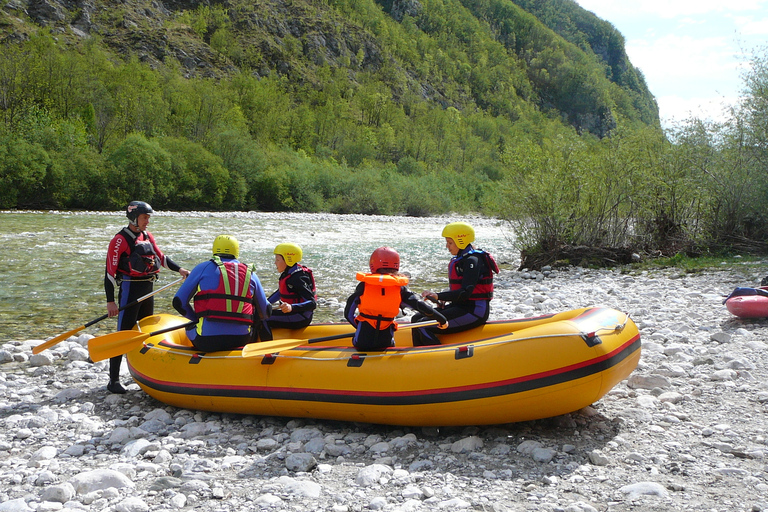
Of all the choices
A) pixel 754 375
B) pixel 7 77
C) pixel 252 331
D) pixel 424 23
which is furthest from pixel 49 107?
pixel 424 23

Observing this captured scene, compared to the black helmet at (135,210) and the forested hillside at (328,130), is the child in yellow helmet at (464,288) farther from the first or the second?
the forested hillside at (328,130)

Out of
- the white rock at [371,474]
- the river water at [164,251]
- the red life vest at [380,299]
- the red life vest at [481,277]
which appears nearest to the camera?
the white rock at [371,474]

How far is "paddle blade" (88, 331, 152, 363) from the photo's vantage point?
14.5ft

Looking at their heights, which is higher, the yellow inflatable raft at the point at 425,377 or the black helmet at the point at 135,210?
the black helmet at the point at 135,210

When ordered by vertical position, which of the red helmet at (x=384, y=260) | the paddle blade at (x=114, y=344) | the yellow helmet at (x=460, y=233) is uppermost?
the yellow helmet at (x=460, y=233)

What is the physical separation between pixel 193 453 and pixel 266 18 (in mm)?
78956

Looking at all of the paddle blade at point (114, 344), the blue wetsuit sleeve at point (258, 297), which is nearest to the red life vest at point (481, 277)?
the blue wetsuit sleeve at point (258, 297)

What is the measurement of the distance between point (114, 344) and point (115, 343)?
1 cm

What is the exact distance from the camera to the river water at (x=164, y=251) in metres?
7.76

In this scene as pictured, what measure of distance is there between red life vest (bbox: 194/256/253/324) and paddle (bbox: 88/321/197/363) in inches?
13.8

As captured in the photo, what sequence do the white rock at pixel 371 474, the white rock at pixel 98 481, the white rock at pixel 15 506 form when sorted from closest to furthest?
the white rock at pixel 15 506 < the white rock at pixel 98 481 < the white rock at pixel 371 474

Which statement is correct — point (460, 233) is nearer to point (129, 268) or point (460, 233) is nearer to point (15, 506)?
point (129, 268)

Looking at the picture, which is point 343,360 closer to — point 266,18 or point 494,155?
point 494,155

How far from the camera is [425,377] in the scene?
144 inches
